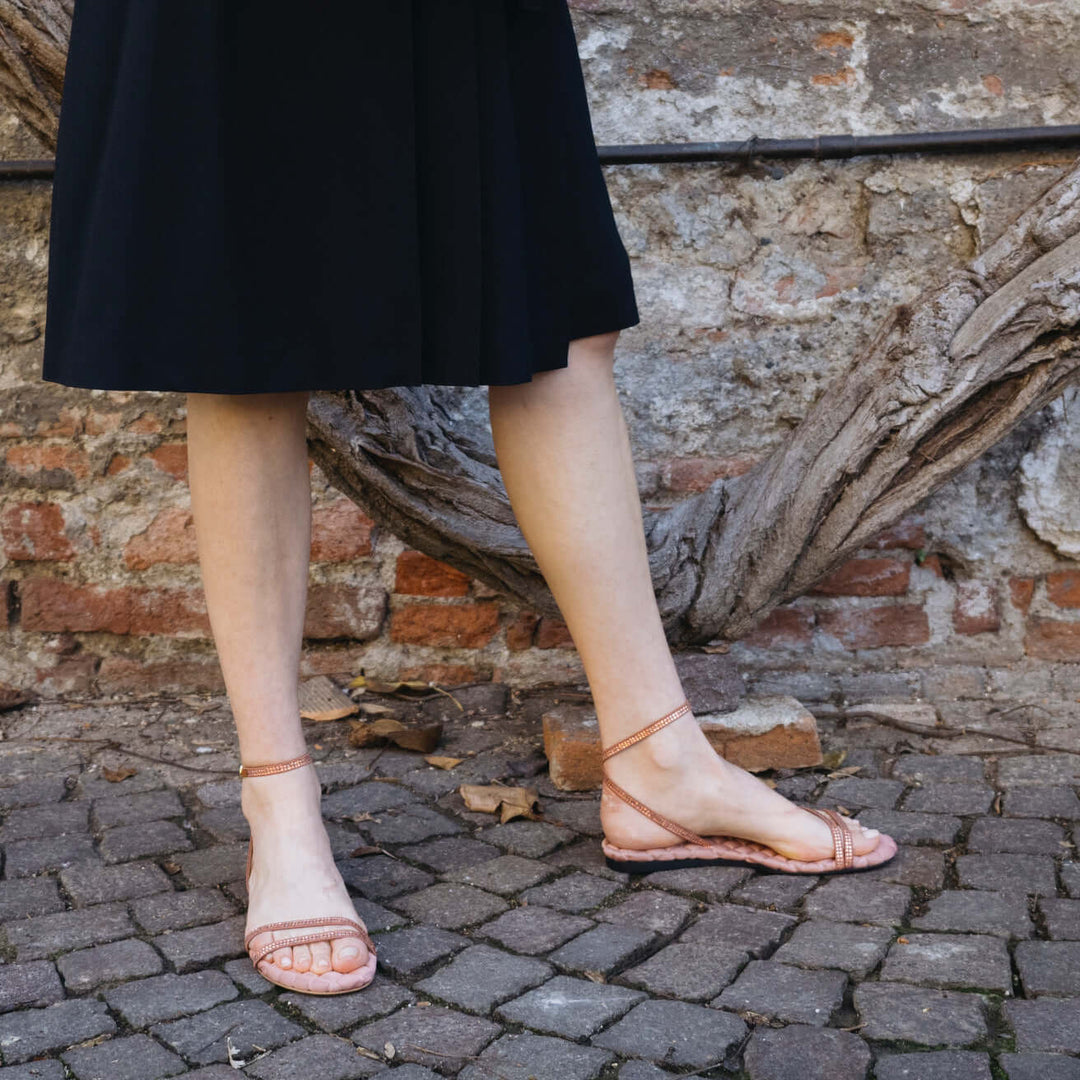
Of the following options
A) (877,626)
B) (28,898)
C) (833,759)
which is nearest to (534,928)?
(28,898)

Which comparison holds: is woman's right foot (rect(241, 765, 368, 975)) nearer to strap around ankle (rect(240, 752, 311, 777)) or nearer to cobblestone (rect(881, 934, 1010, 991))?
strap around ankle (rect(240, 752, 311, 777))

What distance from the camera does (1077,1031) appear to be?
128 centimetres

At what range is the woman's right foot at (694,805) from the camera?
1718 mm

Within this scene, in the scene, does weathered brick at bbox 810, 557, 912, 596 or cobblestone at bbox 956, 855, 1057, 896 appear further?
weathered brick at bbox 810, 557, 912, 596

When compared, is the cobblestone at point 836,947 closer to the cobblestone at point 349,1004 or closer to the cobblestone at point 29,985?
the cobblestone at point 349,1004

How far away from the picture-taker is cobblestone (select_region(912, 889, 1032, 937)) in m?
1.53

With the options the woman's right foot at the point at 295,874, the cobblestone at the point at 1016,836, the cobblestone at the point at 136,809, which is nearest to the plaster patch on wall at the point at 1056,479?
the cobblestone at the point at 1016,836

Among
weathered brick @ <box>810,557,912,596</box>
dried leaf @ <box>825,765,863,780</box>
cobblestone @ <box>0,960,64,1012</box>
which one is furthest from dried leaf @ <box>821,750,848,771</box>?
cobblestone @ <box>0,960,64,1012</box>

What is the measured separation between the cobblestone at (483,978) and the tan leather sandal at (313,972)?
0.24 feet

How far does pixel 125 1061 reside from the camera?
4.14 feet

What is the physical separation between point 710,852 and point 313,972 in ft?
2.02

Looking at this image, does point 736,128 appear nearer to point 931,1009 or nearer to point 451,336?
point 451,336

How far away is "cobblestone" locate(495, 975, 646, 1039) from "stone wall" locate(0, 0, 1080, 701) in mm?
1290

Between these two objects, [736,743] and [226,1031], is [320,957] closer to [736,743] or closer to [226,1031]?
[226,1031]
